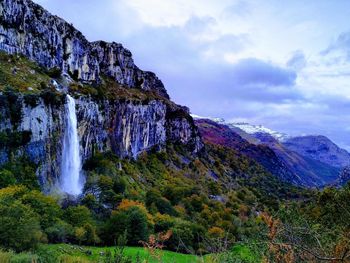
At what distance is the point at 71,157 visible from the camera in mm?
60656

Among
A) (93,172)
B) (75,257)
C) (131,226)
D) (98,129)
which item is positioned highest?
(98,129)

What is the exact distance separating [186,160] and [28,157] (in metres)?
73.5

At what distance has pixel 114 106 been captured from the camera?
8631cm

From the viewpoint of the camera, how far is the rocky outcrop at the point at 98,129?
50.6 meters

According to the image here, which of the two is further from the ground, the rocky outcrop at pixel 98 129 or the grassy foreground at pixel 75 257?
the rocky outcrop at pixel 98 129

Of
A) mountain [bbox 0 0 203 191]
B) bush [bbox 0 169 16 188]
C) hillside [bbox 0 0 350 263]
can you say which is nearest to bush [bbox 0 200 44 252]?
hillside [bbox 0 0 350 263]

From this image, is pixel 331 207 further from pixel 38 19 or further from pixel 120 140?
pixel 120 140

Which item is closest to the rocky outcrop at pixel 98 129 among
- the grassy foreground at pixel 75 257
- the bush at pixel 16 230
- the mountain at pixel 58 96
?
the mountain at pixel 58 96

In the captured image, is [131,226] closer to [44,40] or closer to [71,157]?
[71,157]

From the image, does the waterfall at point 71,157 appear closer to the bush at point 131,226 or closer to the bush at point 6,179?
the bush at point 6,179

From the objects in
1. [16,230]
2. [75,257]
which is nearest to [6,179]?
[16,230]

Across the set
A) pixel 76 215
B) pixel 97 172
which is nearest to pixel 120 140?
pixel 97 172

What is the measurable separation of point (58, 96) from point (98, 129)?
17.8 meters

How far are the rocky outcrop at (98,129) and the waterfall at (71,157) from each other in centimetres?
154
